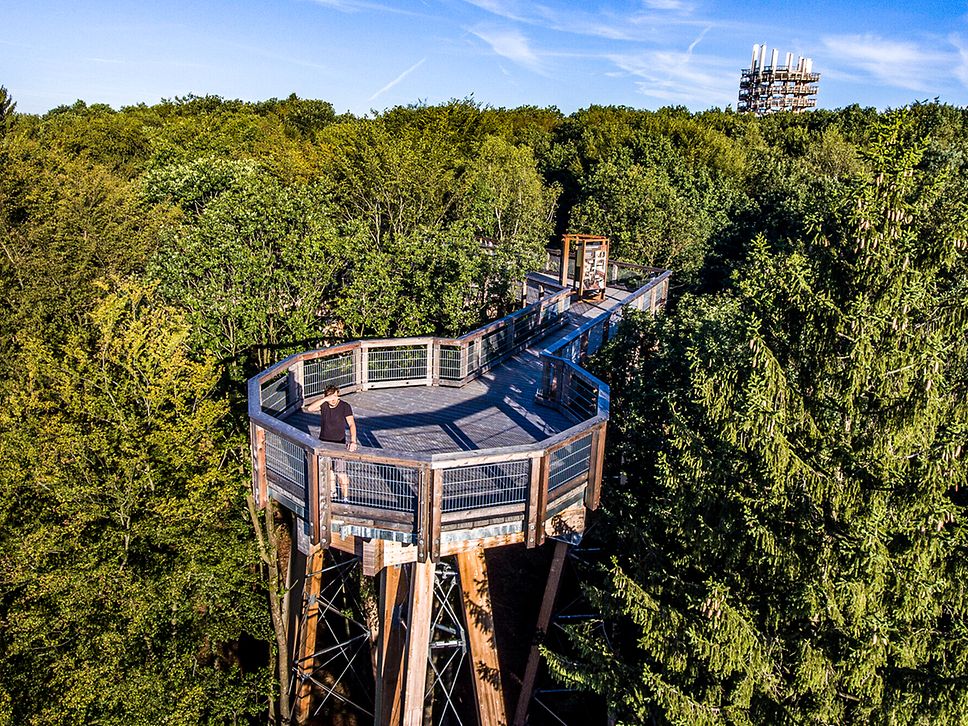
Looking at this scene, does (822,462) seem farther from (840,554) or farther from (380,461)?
(380,461)

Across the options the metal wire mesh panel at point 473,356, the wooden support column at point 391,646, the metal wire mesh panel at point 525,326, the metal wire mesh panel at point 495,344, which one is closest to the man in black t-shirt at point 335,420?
the wooden support column at point 391,646

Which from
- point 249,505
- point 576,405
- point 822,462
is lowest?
point 249,505

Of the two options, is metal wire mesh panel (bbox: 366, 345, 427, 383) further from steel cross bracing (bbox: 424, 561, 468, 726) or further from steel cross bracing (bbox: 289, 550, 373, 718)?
steel cross bracing (bbox: 289, 550, 373, 718)

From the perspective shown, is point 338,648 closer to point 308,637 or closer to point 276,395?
point 308,637

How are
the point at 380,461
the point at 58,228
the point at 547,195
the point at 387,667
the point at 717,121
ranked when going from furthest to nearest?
the point at 717,121 → the point at 547,195 → the point at 58,228 → the point at 387,667 → the point at 380,461

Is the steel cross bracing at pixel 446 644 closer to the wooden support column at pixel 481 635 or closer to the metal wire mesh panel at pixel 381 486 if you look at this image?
the wooden support column at pixel 481 635

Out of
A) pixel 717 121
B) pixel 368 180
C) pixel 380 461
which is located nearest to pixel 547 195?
pixel 368 180

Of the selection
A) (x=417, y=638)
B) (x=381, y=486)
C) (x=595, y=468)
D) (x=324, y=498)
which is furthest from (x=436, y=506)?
(x=417, y=638)
